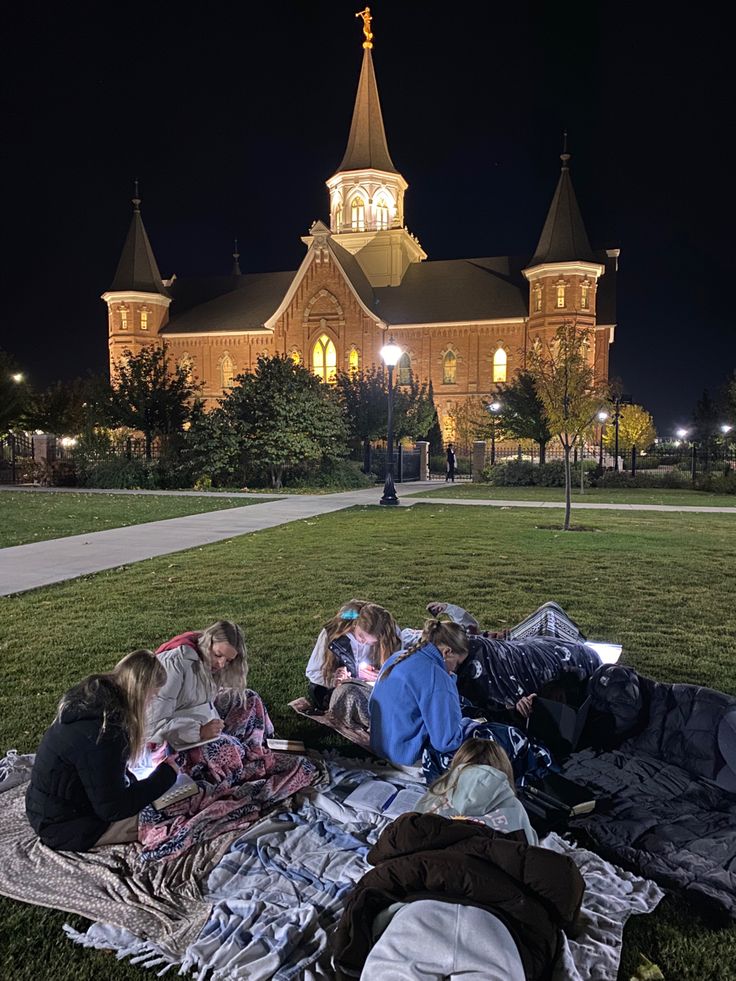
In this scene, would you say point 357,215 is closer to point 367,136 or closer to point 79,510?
point 367,136

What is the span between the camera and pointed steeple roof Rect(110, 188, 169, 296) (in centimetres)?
5981

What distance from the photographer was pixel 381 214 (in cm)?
6431

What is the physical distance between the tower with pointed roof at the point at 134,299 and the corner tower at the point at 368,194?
664 inches

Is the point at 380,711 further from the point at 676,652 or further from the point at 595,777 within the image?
the point at 676,652

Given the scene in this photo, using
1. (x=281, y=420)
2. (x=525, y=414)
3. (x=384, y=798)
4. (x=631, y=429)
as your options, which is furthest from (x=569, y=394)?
(x=631, y=429)

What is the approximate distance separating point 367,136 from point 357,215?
22.7 feet

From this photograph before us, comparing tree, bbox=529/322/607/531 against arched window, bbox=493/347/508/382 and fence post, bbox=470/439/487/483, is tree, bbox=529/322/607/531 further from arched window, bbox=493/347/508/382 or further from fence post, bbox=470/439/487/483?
arched window, bbox=493/347/508/382

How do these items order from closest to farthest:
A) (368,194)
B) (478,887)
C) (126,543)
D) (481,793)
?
(478,887), (481,793), (126,543), (368,194)

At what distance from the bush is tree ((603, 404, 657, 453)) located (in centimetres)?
2330

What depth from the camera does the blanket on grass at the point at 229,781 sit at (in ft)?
11.6

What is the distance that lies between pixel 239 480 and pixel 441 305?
33.8 meters

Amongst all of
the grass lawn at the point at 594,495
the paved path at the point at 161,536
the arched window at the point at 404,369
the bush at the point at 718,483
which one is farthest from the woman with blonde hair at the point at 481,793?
the arched window at the point at 404,369

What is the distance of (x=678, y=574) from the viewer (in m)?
10.5

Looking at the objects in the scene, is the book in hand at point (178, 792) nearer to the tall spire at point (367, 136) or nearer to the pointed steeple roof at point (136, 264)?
the pointed steeple roof at point (136, 264)
